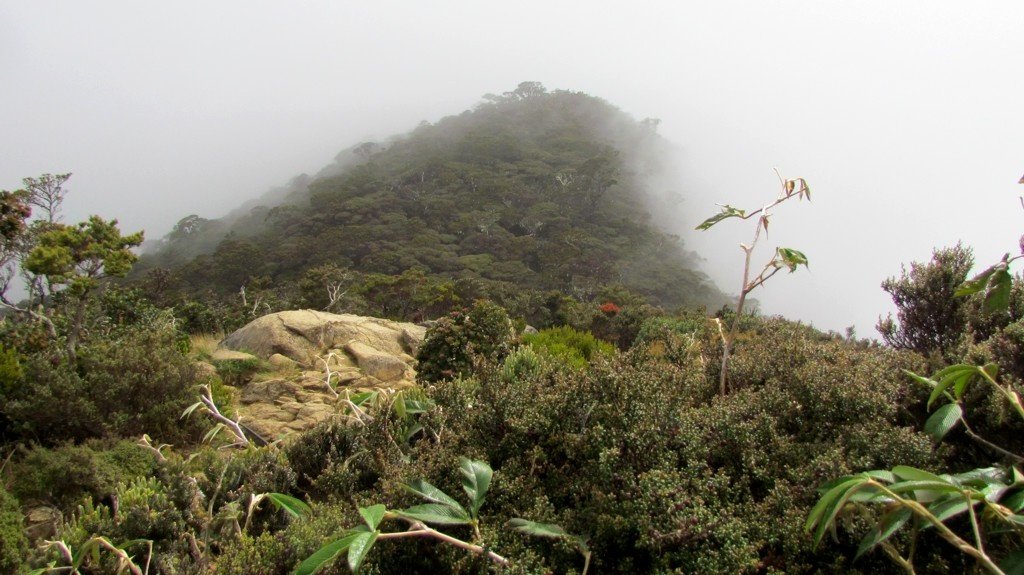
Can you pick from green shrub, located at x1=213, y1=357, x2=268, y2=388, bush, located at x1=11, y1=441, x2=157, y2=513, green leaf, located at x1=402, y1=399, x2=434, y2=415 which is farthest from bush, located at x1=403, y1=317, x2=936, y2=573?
green shrub, located at x1=213, y1=357, x2=268, y2=388

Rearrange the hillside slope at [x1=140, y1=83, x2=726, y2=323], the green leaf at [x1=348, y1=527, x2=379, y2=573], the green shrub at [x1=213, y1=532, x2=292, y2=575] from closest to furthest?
1. the green leaf at [x1=348, y1=527, x2=379, y2=573]
2. the green shrub at [x1=213, y1=532, x2=292, y2=575]
3. the hillside slope at [x1=140, y1=83, x2=726, y2=323]

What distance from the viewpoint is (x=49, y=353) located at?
24.8 ft

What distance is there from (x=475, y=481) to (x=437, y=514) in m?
0.23

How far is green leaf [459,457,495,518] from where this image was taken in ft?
5.23

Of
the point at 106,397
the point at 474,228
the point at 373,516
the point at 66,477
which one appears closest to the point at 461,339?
the point at 106,397

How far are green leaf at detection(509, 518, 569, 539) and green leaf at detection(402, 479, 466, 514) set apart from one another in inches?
6.5

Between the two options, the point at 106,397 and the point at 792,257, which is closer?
the point at 792,257

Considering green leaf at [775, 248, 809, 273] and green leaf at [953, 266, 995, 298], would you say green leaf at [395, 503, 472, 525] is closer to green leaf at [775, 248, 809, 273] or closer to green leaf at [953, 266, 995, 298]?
green leaf at [953, 266, 995, 298]

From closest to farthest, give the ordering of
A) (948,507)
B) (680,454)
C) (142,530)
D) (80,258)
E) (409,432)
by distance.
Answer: (948,507)
(680,454)
(142,530)
(409,432)
(80,258)

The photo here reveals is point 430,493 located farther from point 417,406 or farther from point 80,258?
point 80,258

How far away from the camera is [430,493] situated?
5.31 feet

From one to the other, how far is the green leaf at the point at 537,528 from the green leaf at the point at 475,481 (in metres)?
0.12

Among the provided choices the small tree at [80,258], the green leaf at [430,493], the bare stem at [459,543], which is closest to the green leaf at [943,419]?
the bare stem at [459,543]

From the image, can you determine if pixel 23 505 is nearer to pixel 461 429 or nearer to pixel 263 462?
pixel 263 462
